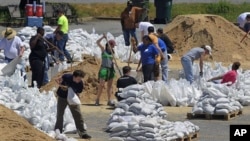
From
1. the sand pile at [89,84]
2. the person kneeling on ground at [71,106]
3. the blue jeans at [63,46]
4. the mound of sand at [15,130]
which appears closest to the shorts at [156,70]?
the sand pile at [89,84]

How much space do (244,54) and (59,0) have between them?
75.8 ft

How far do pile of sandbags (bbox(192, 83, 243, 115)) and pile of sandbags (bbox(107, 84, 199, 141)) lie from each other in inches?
65.2

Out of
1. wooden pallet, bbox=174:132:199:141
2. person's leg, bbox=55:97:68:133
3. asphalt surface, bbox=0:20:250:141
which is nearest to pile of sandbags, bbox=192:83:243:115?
asphalt surface, bbox=0:20:250:141

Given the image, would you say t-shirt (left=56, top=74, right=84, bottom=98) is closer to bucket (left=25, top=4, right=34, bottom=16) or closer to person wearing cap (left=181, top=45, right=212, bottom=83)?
person wearing cap (left=181, top=45, right=212, bottom=83)

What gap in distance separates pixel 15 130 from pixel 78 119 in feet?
12.9

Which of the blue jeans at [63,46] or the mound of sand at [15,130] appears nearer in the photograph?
the mound of sand at [15,130]

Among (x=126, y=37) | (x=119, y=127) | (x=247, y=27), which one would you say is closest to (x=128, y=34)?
(x=126, y=37)

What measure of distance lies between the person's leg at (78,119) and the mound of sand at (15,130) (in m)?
3.24

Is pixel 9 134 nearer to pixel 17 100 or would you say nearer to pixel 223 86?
pixel 17 100

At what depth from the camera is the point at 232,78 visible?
23328mm

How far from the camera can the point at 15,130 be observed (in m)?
14.5

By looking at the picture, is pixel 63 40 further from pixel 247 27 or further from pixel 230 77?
pixel 247 27

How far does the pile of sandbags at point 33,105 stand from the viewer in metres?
18.8

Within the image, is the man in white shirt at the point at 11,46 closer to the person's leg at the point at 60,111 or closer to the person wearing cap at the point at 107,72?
the person wearing cap at the point at 107,72
